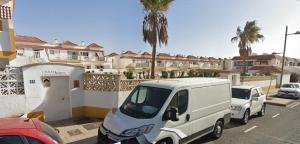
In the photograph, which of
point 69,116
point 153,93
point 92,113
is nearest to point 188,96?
point 153,93

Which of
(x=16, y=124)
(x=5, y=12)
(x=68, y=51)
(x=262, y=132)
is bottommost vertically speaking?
(x=262, y=132)

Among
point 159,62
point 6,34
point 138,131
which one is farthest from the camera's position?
point 159,62

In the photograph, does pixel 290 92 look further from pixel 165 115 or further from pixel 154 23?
pixel 165 115

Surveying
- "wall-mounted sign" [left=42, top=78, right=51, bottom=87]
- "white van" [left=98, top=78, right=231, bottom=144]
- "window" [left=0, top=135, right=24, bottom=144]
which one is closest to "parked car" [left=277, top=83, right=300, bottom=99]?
"white van" [left=98, top=78, right=231, bottom=144]

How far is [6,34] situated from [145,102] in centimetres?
810

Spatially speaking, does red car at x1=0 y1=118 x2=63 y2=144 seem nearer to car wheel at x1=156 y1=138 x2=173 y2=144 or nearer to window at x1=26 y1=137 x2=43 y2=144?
window at x1=26 y1=137 x2=43 y2=144

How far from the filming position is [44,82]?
8.16 m

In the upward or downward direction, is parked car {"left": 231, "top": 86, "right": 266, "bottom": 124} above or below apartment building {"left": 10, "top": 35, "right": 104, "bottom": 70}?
below

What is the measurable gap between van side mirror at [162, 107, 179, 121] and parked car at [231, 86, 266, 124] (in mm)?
5181

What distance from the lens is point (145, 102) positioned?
5.52m

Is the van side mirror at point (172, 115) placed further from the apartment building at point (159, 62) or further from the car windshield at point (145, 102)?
the apartment building at point (159, 62)

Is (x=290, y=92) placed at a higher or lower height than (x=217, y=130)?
lower

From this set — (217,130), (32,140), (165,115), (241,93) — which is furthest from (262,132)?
(32,140)

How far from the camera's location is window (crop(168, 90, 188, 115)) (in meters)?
5.27
